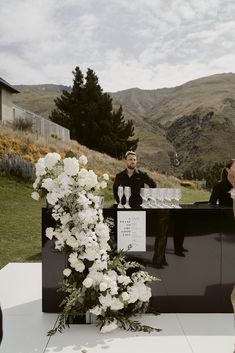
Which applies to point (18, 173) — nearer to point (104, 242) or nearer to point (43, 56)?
point (104, 242)

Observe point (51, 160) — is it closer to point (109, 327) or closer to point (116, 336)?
point (109, 327)

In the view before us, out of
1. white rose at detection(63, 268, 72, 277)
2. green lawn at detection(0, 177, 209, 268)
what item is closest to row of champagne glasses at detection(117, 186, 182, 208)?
white rose at detection(63, 268, 72, 277)

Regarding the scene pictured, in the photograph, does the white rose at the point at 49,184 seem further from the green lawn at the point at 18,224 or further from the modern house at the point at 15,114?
the modern house at the point at 15,114

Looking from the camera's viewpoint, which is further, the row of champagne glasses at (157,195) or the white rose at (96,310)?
the row of champagne glasses at (157,195)

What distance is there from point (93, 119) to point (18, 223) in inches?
1026

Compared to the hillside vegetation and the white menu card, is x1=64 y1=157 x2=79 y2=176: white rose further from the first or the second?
the hillside vegetation

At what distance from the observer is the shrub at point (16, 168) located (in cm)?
1695

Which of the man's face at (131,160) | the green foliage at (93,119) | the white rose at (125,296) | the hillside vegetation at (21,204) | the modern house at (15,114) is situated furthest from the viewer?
the green foliage at (93,119)

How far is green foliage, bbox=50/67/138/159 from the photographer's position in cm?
3675

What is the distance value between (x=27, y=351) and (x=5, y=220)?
8.78 metres

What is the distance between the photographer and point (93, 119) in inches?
1489

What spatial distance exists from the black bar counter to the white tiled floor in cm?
19

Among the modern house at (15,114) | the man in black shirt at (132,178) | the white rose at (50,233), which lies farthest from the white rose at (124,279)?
the modern house at (15,114)

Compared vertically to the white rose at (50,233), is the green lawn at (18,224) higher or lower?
lower
